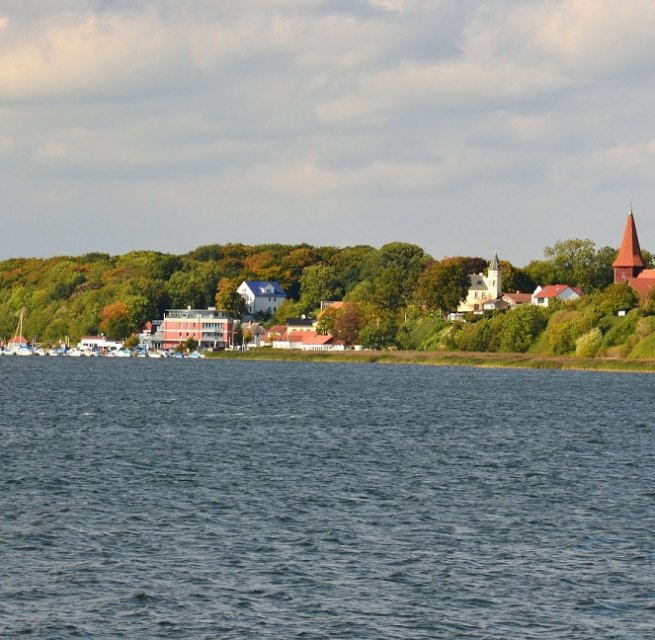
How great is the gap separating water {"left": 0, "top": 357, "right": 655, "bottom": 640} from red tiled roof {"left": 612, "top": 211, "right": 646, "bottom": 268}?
130 metres

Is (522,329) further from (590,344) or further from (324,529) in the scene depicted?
(324,529)

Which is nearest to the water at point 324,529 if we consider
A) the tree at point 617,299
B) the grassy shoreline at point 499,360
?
the grassy shoreline at point 499,360

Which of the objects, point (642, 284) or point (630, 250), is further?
point (630, 250)

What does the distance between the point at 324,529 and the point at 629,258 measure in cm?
16910

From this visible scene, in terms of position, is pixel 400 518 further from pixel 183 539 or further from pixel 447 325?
pixel 447 325

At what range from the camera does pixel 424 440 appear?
58406 mm

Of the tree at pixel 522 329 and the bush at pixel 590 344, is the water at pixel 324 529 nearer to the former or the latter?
the bush at pixel 590 344

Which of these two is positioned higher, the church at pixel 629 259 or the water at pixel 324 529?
the church at pixel 629 259

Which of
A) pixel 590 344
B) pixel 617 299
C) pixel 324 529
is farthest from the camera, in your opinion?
pixel 617 299

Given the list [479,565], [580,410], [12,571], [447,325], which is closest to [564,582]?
[479,565]

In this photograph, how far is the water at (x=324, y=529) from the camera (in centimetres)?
2405

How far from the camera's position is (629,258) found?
19450 cm

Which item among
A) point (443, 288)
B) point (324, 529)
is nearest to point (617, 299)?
point (443, 288)

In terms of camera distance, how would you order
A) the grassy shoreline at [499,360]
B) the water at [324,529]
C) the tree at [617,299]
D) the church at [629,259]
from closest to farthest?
the water at [324,529]
the grassy shoreline at [499,360]
the tree at [617,299]
the church at [629,259]
